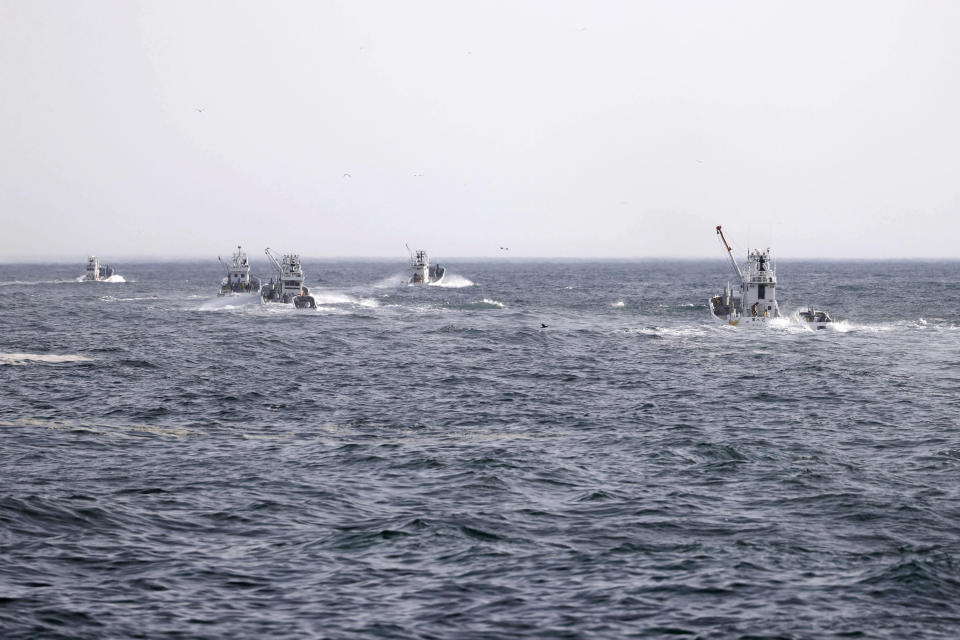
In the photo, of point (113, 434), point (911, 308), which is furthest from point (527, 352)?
point (911, 308)

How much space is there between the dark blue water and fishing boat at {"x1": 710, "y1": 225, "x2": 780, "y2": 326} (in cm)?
2350

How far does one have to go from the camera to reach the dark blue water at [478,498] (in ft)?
67.1

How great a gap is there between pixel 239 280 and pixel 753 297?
7821 centimetres

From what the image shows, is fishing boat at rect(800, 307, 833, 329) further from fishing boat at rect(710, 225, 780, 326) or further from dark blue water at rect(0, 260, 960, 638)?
dark blue water at rect(0, 260, 960, 638)

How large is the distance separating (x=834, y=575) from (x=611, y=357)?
4838cm

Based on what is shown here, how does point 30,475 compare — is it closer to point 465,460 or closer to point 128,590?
point 128,590

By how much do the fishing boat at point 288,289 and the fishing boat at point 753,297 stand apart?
51.1 meters

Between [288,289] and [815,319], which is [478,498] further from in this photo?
[288,289]

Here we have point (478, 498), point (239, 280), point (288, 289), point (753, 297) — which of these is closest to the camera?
point (478, 498)

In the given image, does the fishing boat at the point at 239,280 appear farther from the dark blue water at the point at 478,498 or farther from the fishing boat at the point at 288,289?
the dark blue water at the point at 478,498

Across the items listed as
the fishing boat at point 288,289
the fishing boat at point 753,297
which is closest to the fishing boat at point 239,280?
the fishing boat at point 288,289

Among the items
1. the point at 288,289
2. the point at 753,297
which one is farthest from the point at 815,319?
the point at 288,289

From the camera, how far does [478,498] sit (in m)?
29.4

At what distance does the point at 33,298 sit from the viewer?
485 feet
